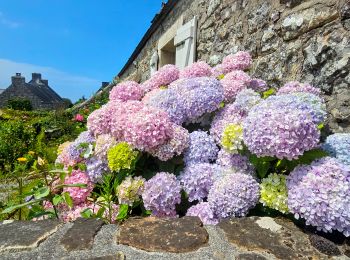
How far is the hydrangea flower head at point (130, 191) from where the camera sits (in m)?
2.13

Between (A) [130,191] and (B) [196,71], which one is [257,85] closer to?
(B) [196,71]

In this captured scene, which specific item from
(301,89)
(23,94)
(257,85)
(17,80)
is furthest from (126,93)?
(17,80)

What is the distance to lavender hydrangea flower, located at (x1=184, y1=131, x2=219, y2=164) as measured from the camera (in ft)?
7.55

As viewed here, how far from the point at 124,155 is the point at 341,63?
1.61 meters

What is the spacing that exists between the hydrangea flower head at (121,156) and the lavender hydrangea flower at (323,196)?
3.25 ft

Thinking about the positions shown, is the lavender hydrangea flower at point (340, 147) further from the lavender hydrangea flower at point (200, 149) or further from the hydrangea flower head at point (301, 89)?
the lavender hydrangea flower at point (200, 149)

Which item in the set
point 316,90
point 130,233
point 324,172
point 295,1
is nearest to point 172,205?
point 130,233

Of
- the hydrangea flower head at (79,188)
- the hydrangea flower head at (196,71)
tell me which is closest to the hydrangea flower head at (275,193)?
the hydrangea flower head at (79,188)

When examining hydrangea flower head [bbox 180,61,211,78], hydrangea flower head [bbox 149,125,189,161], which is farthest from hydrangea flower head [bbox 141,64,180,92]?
hydrangea flower head [bbox 149,125,189,161]

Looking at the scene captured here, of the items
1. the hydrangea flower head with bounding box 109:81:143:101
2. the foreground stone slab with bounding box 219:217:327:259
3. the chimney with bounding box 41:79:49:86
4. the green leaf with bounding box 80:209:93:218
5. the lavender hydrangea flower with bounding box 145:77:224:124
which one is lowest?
the green leaf with bounding box 80:209:93:218

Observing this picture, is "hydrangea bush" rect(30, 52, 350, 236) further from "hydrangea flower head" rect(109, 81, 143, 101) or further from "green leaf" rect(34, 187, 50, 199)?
"hydrangea flower head" rect(109, 81, 143, 101)

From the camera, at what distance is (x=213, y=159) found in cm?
237

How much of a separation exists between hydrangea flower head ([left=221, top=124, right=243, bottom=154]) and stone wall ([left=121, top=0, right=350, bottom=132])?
0.90m

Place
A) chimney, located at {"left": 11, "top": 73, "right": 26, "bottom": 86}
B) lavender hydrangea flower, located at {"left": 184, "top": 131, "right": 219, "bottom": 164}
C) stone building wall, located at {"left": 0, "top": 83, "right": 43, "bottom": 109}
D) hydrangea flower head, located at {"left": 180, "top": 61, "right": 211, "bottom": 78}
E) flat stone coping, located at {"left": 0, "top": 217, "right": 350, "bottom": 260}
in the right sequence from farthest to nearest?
chimney, located at {"left": 11, "top": 73, "right": 26, "bottom": 86} < stone building wall, located at {"left": 0, "top": 83, "right": 43, "bottom": 109} < hydrangea flower head, located at {"left": 180, "top": 61, "right": 211, "bottom": 78} < lavender hydrangea flower, located at {"left": 184, "top": 131, "right": 219, "bottom": 164} < flat stone coping, located at {"left": 0, "top": 217, "right": 350, "bottom": 260}
